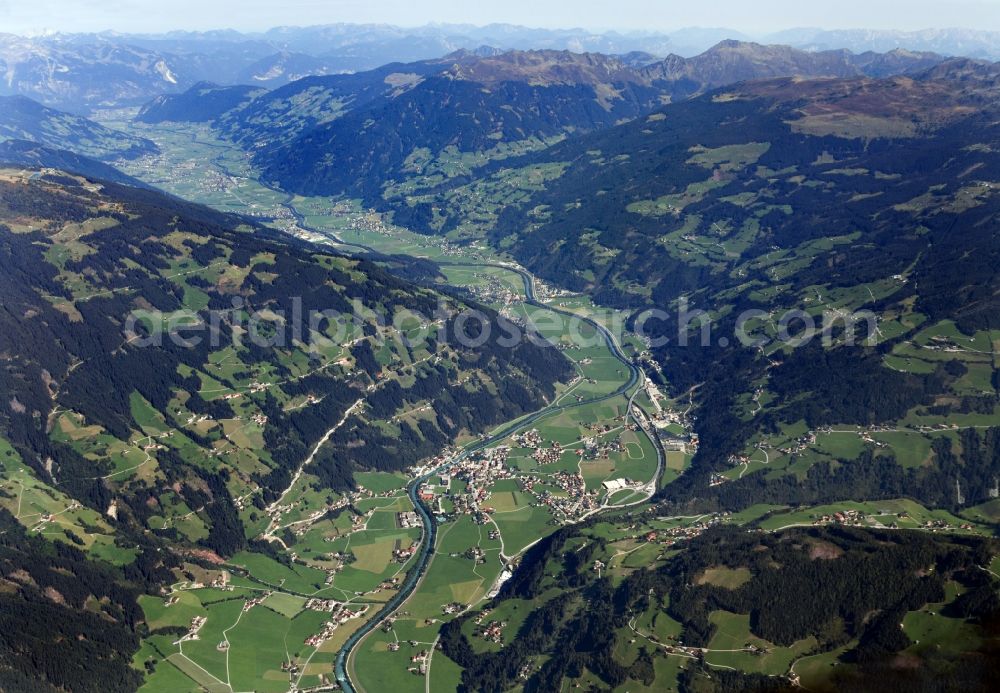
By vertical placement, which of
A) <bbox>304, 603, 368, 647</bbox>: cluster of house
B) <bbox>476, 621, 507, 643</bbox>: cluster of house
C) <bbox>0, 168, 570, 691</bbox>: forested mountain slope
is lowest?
<bbox>304, 603, 368, 647</bbox>: cluster of house

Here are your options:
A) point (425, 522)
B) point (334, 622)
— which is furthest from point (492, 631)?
point (425, 522)

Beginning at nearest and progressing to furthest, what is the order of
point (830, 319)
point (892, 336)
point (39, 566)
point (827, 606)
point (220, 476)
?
point (827, 606)
point (39, 566)
point (220, 476)
point (892, 336)
point (830, 319)

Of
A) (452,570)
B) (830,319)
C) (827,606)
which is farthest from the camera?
(830,319)

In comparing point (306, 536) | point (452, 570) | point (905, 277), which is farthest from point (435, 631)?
point (905, 277)

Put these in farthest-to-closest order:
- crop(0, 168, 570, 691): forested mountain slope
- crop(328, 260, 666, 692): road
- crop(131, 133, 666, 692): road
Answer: crop(0, 168, 570, 691): forested mountain slope → crop(131, 133, 666, 692): road → crop(328, 260, 666, 692): road

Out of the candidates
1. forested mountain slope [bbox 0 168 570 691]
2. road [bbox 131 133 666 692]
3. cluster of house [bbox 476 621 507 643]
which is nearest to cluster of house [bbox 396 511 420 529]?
road [bbox 131 133 666 692]

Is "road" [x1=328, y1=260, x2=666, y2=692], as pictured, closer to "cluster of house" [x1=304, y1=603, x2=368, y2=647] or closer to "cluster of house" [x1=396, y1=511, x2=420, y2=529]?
"cluster of house" [x1=396, y1=511, x2=420, y2=529]

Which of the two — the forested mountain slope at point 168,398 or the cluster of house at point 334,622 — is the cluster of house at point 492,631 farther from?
the forested mountain slope at point 168,398

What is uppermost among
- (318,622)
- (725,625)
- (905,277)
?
(905,277)

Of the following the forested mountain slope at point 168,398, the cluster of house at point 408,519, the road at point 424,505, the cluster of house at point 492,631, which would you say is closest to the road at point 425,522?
the road at point 424,505

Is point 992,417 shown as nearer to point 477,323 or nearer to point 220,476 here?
point 477,323

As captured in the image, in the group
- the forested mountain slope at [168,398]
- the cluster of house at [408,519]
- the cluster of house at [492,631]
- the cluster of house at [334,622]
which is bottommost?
the cluster of house at [334,622]
